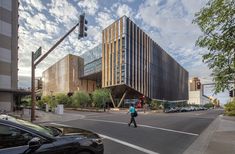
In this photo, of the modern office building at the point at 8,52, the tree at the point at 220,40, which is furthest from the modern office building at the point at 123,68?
the tree at the point at 220,40

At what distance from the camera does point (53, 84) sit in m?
117

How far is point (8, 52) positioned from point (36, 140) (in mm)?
36449

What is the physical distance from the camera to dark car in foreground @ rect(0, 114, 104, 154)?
157 inches

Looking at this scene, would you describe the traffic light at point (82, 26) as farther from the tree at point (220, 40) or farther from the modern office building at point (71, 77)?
the modern office building at point (71, 77)

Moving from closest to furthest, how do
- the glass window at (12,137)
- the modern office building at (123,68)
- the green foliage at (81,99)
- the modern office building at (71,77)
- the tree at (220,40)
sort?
the glass window at (12,137) → the tree at (220,40) → the modern office building at (123,68) → the green foliage at (81,99) → the modern office building at (71,77)

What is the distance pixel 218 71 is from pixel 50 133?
5704 mm

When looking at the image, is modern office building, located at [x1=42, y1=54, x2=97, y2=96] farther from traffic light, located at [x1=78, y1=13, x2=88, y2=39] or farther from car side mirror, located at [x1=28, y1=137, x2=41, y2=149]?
car side mirror, located at [x1=28, y1=137, x2=41, y2=149]

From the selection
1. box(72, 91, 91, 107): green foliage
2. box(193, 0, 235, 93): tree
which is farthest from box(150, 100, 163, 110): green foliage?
box(193, 0, 235, 93): tree

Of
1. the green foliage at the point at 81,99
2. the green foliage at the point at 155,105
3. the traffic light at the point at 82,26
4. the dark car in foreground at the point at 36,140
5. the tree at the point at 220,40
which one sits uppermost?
the traffic light at the point at 82,26

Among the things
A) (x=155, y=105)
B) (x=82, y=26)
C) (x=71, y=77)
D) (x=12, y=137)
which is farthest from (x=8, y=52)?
(x=71, y=77)

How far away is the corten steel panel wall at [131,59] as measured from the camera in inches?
2682

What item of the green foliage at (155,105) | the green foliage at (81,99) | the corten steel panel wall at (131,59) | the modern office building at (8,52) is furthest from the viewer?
the green foliage at (155,105)

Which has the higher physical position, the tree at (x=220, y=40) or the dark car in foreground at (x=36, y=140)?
the tree at (x=220, y=40)

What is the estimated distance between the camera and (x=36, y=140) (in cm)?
404
